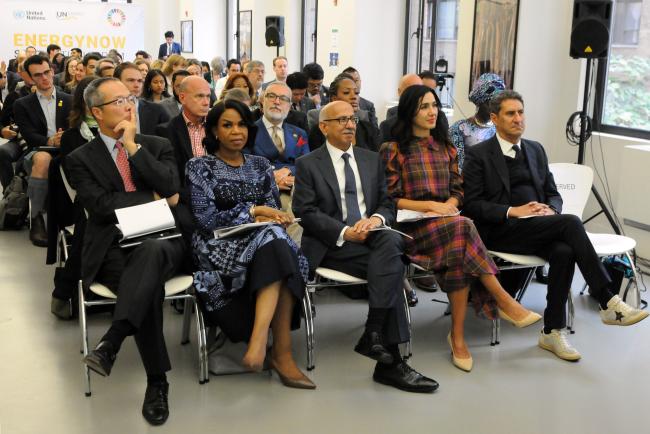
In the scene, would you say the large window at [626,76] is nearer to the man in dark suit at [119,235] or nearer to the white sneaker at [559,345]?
the white sneaker at [559,345]

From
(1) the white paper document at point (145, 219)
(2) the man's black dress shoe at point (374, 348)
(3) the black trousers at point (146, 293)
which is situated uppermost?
(1) the white paper document at point (145, 219)

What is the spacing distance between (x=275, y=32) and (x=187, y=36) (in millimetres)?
6927

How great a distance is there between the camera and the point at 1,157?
6922 mm

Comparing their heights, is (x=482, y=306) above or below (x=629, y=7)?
below

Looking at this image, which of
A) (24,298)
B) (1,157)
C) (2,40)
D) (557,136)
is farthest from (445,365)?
(2,40)

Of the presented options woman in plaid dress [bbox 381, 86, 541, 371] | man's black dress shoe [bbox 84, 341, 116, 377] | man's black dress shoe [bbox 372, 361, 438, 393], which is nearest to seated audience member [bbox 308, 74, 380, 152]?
woman in plaid dress [bbox 381, 86, 541, 371]

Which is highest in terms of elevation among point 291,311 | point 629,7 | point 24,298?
point 629,7

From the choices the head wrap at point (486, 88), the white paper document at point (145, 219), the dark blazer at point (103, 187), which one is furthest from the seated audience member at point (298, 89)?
the white paper document at point (145, 219)

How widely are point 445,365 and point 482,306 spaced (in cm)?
41

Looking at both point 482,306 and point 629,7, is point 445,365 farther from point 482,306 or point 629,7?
point 629,7

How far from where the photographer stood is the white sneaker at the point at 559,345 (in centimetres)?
399

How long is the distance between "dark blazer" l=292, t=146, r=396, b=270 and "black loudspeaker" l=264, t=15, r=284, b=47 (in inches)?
341

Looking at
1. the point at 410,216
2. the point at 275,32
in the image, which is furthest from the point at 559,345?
the point at 275,32

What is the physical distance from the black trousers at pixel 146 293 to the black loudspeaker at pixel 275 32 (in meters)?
9.35
